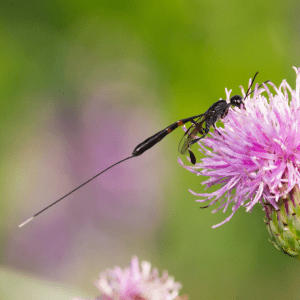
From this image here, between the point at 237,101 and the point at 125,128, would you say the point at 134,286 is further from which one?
the point at 125,128

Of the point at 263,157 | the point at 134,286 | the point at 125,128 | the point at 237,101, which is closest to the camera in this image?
the point at 134,286

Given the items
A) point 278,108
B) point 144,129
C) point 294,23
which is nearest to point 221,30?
point 294,23

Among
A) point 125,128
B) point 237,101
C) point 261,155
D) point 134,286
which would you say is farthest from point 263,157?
point 125,128

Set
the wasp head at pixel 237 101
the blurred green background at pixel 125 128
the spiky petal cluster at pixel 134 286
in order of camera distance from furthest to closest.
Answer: the blurred green background at pixel 125 128, the wasp head at pixel 237 101, the spiky petal cluster at pixel 134 286

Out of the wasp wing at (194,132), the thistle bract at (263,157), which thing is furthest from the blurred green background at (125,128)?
the thistle bract at (263,157)

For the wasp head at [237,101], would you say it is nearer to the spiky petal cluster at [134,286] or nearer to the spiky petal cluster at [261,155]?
the spiky petal cluster at [261,155]

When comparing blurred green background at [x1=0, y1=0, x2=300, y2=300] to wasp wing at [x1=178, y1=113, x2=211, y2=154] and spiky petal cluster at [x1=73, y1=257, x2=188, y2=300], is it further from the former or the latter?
spiky petal cluster at [x1=73, y1=257, x2=188, y2=300]
